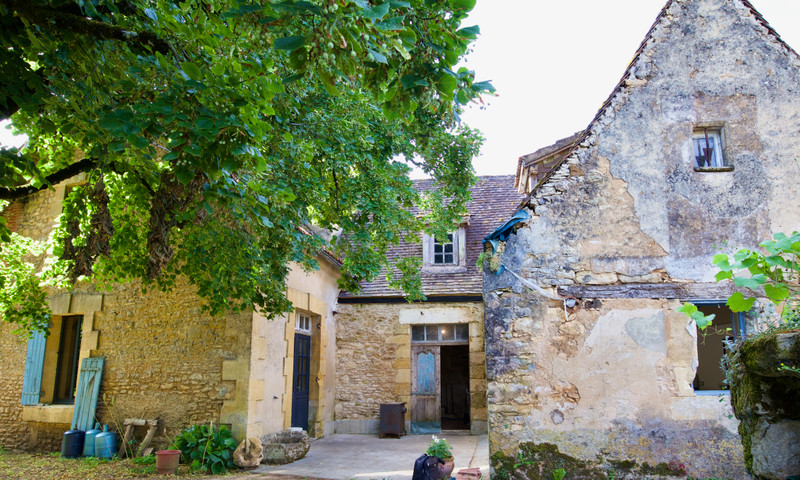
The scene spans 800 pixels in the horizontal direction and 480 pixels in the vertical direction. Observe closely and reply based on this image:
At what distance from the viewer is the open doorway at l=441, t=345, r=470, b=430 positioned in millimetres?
15398

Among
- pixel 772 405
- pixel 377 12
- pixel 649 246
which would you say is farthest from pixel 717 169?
pixel 377 12

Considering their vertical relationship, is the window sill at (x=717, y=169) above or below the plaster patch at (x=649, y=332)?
above

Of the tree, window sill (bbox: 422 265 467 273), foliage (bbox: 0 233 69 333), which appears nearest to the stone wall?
the tree

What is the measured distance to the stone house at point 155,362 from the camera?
27.4 ft

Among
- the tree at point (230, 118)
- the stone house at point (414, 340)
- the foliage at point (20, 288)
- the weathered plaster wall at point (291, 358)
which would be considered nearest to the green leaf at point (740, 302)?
the tree at point (230, 118)

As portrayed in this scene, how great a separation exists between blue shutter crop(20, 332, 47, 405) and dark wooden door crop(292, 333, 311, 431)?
14.3ft

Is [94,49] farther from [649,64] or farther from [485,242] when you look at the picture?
[649,64]

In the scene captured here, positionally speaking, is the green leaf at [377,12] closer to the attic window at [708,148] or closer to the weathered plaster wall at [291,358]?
the attic window at [708,148]

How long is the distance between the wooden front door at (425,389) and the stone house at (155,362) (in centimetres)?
229

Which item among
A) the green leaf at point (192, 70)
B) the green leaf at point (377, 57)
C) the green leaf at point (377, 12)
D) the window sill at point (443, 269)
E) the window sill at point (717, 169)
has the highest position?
the window sill at point (717, 169)

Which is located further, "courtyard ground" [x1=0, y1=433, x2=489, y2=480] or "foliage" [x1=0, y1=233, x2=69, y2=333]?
"foliage" [x1=0, y1=233, x2=69, y2=333]

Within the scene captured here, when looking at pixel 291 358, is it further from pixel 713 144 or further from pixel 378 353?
pixel 713 144

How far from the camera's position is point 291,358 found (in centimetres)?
979

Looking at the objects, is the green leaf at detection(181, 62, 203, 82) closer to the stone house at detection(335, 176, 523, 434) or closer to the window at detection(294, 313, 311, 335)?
the window at detection(294, 313, 311, 335)
